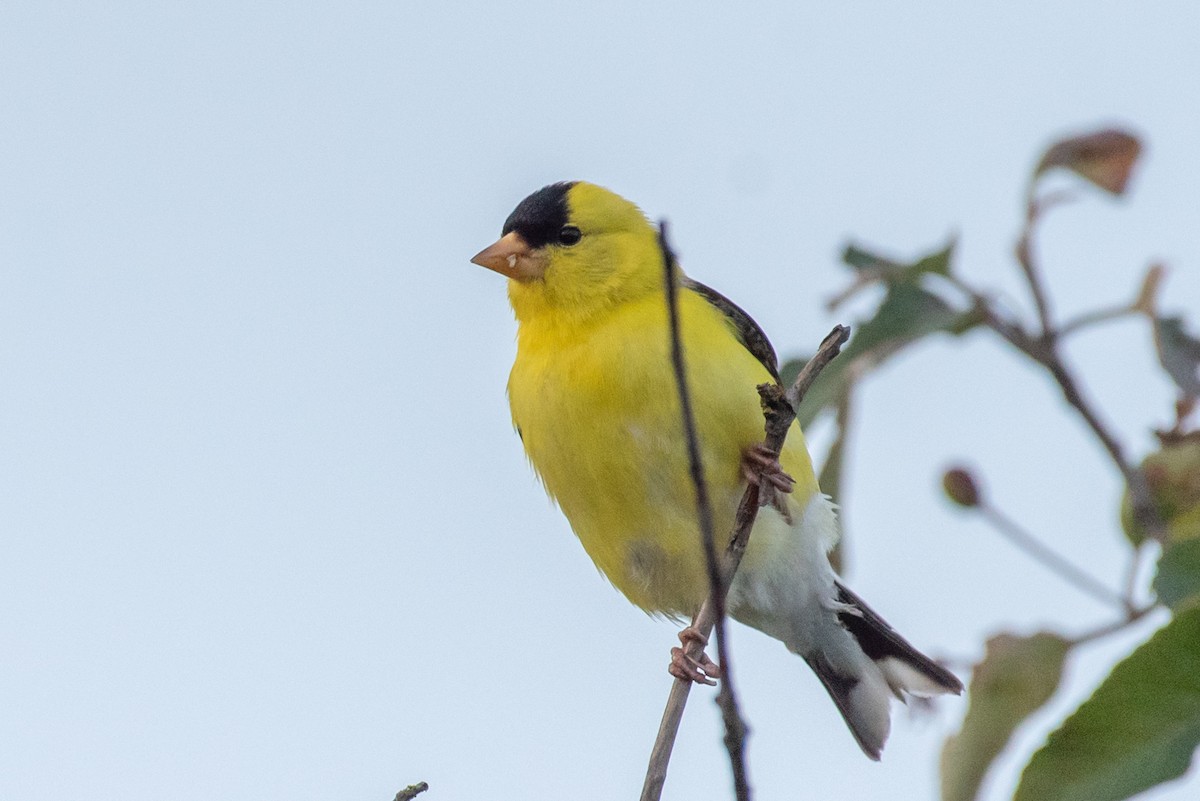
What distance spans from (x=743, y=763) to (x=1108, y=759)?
422mm

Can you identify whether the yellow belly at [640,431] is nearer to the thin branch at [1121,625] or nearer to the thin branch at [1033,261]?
the thin branch at [1033,261]

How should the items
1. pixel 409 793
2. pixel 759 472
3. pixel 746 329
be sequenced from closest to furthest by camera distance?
1. pixel 409 793
2. pixel 759 472
3. pixel 746 329

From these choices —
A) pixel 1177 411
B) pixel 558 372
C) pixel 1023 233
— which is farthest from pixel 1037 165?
pixel 558 372

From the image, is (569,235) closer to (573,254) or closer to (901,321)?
(573,254)

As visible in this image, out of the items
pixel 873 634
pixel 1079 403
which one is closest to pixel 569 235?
pixel 873 634

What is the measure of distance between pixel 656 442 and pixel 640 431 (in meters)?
0.05

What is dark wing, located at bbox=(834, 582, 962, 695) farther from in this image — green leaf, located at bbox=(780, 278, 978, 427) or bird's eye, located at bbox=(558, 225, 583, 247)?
green leaf, located at bbox=(780, 278, 978, 427)

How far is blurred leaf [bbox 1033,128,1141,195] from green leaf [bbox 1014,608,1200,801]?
698mm

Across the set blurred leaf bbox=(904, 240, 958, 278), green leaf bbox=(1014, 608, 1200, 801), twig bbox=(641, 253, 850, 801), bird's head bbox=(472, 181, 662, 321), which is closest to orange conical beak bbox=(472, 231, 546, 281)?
bird's head bbox=(472, 181, 662, 321)

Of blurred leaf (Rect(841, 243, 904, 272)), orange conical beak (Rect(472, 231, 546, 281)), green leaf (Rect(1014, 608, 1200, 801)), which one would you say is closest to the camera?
green leaf (Rect(1014, 608, 1200, 801))

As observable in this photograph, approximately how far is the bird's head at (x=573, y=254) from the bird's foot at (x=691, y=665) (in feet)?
2.94

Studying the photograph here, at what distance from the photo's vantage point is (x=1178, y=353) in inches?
71.8

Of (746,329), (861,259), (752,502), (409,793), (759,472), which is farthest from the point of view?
(746,329)

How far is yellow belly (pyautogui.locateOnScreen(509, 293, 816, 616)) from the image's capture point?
3260 millimetres
